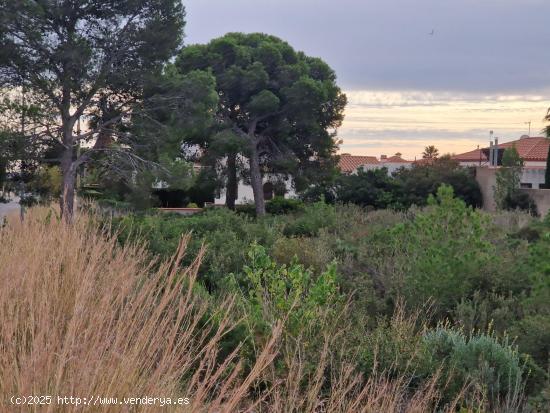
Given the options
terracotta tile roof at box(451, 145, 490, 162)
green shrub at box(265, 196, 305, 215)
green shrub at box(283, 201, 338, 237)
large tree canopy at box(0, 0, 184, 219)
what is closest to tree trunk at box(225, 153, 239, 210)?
green shrub at box(265, 196, 305, 215)

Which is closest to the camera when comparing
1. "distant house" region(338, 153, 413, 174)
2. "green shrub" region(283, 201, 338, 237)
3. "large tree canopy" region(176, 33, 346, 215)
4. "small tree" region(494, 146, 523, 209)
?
"green shrub" region(283, 201, 338, 237)

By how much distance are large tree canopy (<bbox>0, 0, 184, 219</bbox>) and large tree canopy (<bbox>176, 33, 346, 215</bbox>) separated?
9.66m

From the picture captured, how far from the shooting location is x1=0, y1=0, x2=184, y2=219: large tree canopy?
73.8 feet

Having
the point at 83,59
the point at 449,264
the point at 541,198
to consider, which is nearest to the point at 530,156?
the point at 541,198

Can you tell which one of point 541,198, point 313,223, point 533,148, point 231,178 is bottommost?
point 313,223

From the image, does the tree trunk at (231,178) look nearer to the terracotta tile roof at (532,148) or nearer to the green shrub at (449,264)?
the terracotta tile roof at (532,148)

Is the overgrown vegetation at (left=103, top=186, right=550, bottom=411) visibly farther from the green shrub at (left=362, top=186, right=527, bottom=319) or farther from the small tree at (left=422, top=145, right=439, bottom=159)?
the small tree at (left=422, top=145, right=439, bottom=159)

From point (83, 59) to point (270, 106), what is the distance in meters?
13.2

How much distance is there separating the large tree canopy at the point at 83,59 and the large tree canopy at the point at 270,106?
9.66 meters

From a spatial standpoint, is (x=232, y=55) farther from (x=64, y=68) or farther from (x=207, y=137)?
(x=64, y=68)

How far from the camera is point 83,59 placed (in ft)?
74.6

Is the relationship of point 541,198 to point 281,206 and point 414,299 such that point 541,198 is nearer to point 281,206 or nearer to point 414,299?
point 281,206

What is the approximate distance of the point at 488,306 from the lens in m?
8.62

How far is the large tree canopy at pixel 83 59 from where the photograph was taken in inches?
885
